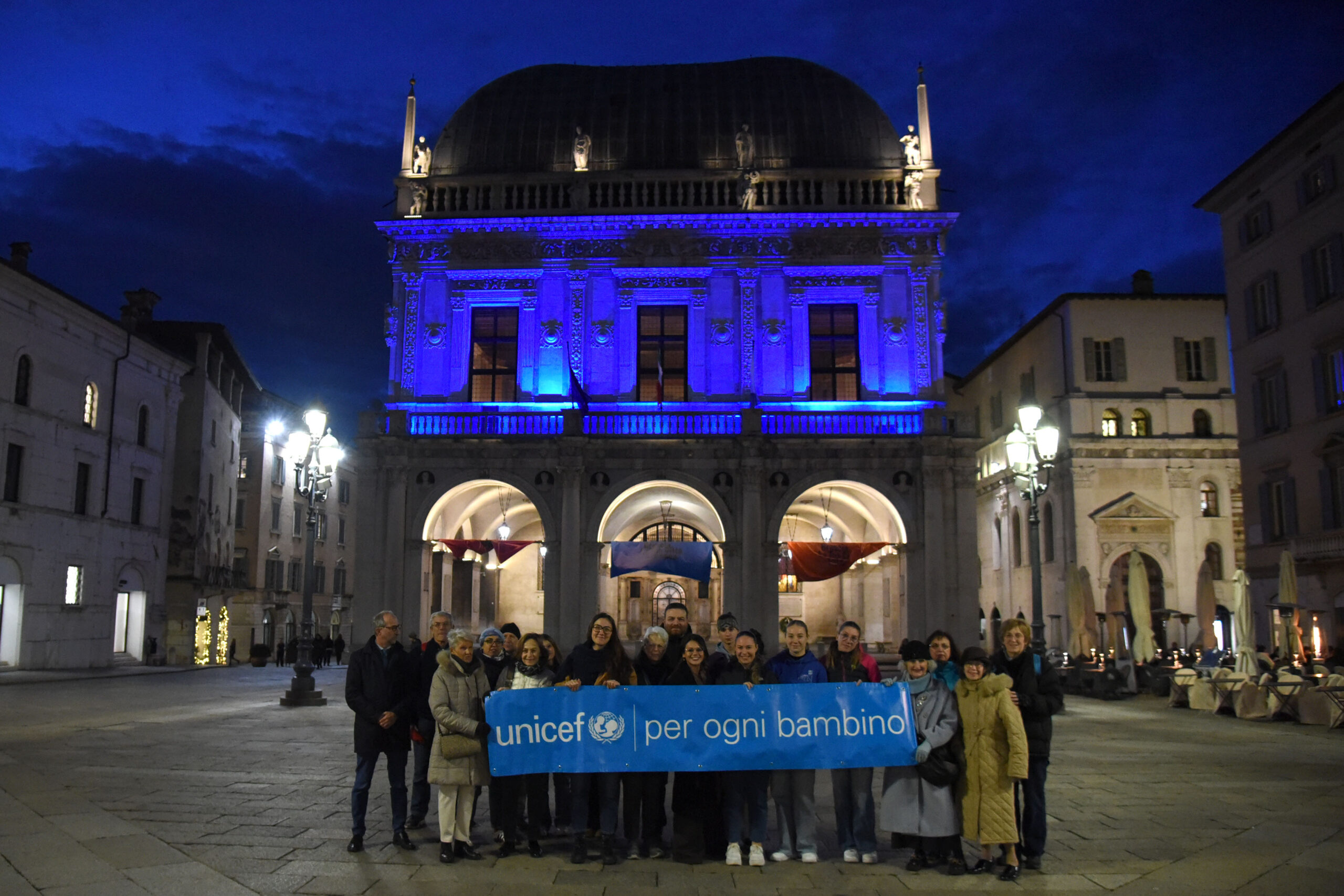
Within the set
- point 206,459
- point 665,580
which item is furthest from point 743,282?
point 206,459

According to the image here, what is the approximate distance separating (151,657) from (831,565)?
26.5 m

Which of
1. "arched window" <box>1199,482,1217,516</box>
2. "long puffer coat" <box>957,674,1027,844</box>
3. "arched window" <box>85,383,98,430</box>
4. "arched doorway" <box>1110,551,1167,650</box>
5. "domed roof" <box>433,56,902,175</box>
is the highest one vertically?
"domed roof" <box>433,56,902,175</box>

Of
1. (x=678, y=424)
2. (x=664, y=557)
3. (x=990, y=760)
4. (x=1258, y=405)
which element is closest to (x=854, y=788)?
(x=990, y=760)

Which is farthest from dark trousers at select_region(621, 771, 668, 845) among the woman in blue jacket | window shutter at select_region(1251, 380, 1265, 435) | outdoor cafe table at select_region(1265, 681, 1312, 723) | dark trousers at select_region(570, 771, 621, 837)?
window shutter at select_region(1251, 380, 1265, 435)

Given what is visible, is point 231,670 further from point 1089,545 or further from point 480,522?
point 1089,545

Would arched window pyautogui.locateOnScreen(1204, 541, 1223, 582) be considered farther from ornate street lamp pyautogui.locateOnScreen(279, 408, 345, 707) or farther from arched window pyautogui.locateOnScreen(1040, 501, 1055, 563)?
ornate street lamp pyautogui.locateOnScreen(279, 408, 345, 707)

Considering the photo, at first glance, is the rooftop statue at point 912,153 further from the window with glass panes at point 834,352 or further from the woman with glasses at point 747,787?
the woman with glasses at point 747,787

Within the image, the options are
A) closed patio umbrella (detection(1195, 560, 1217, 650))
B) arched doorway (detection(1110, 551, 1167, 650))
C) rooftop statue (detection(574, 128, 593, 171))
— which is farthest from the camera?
arched doorway (detection(1110, 551, 1167, 650))

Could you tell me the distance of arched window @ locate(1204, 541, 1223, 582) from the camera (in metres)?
44.6

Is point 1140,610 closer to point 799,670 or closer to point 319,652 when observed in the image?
point 799,670

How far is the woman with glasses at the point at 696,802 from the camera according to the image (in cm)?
881

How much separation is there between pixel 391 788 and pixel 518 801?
1.14 meters

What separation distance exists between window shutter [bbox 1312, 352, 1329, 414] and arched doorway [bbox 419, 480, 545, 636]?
2466 cm

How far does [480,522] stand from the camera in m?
37.0
